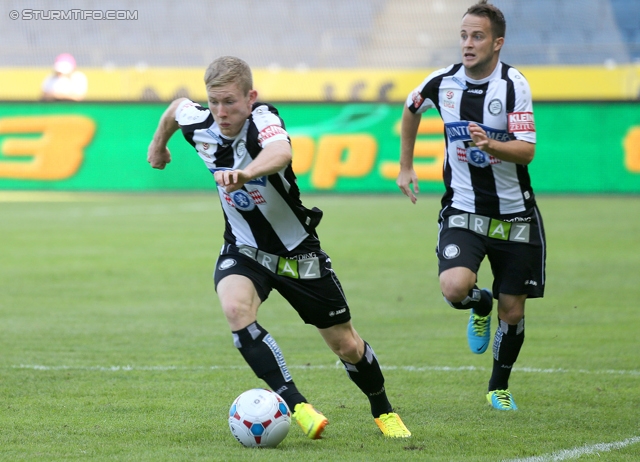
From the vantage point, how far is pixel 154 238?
15.3m

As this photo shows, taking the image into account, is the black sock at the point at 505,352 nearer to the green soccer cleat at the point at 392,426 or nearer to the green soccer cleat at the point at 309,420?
the green soccer cleat at the point at 392,426

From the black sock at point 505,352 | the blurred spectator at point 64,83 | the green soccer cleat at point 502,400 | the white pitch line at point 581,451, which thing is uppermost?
the white pitch line at point 581,451

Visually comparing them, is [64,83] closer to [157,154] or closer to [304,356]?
[304,356]

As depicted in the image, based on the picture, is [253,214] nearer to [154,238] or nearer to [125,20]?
[154,238]

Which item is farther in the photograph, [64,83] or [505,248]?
[64,83]

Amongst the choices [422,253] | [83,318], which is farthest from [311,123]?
[83,318]

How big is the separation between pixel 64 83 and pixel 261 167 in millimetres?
20673

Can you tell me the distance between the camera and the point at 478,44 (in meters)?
5.89

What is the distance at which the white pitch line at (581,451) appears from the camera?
4.63 metres

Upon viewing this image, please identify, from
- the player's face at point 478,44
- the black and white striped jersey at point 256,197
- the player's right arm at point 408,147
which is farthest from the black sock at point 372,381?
the player's face at point 478,44

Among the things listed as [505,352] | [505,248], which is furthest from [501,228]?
[505,352]

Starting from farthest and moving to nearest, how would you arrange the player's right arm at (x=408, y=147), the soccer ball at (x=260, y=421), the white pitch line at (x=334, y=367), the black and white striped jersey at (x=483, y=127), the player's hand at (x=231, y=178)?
the white pitch line at (x=334, y=367) → the player's right arm at (x=408, y=147) → the black and white striped jersey at (x=483, y=127) → the soccer ball at (x=260, y=421) → the player's hand at (x=231, y=178)

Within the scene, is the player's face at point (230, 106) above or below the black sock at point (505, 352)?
above

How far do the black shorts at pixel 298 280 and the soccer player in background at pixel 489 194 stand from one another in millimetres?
1081
